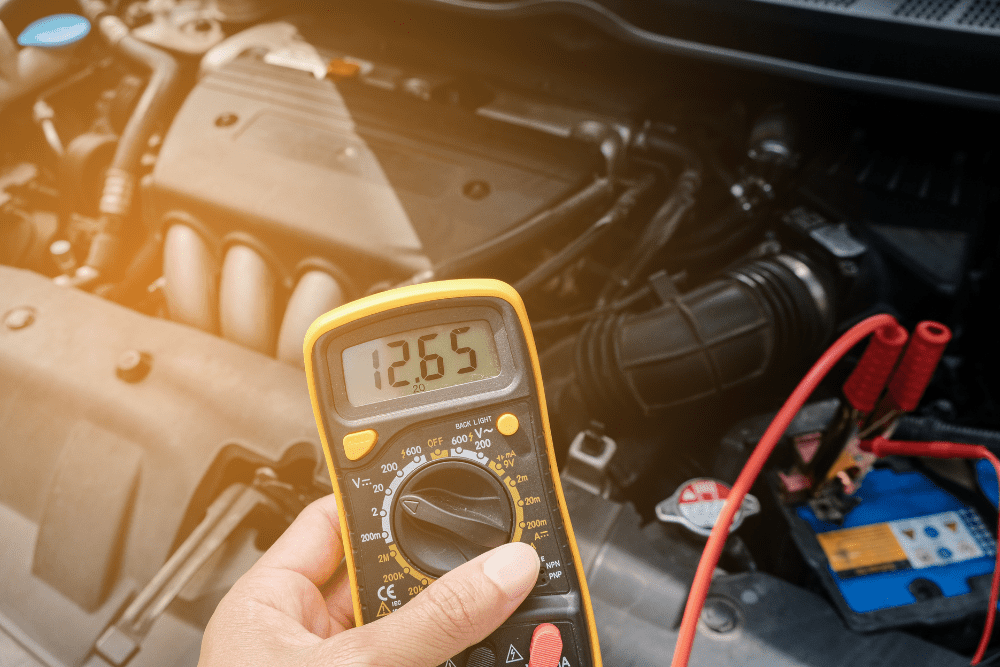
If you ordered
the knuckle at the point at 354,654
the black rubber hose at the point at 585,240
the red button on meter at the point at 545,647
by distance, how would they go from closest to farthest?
the knuckle at the point at 354,654, the red button on meter at the point at 545,647, the black rubber hose at the point at 585,240

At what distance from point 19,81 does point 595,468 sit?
1.58 metres

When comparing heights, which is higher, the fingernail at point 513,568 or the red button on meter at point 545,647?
the fingernail at point 513,568

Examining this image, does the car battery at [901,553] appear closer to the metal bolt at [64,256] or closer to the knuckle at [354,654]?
the knuckle at [354,654]

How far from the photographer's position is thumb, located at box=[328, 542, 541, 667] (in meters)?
0.54

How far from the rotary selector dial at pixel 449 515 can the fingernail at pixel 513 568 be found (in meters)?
0.05

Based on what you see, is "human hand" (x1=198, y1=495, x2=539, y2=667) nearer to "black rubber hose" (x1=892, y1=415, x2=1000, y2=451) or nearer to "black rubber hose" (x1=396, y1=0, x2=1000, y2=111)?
"black rubber hose" (x1=892, y1=415, x2=1000, y2=451)

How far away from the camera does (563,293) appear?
3.99 ft

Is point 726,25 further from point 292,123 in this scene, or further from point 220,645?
point 220,645

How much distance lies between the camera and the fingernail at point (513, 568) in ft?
1.95

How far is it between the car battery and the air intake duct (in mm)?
216

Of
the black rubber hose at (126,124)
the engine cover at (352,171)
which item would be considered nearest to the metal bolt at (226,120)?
the engine cover at (352,171)

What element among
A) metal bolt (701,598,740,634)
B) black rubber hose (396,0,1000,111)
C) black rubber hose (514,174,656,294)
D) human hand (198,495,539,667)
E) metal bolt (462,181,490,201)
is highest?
black rubber hose (396,0,1000,111)

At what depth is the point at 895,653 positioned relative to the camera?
2.39ft

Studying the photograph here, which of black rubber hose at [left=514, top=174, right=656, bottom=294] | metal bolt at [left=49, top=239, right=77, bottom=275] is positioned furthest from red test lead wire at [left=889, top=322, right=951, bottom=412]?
metal bolt at [left=49, top=239, right=77, bottom=275]
